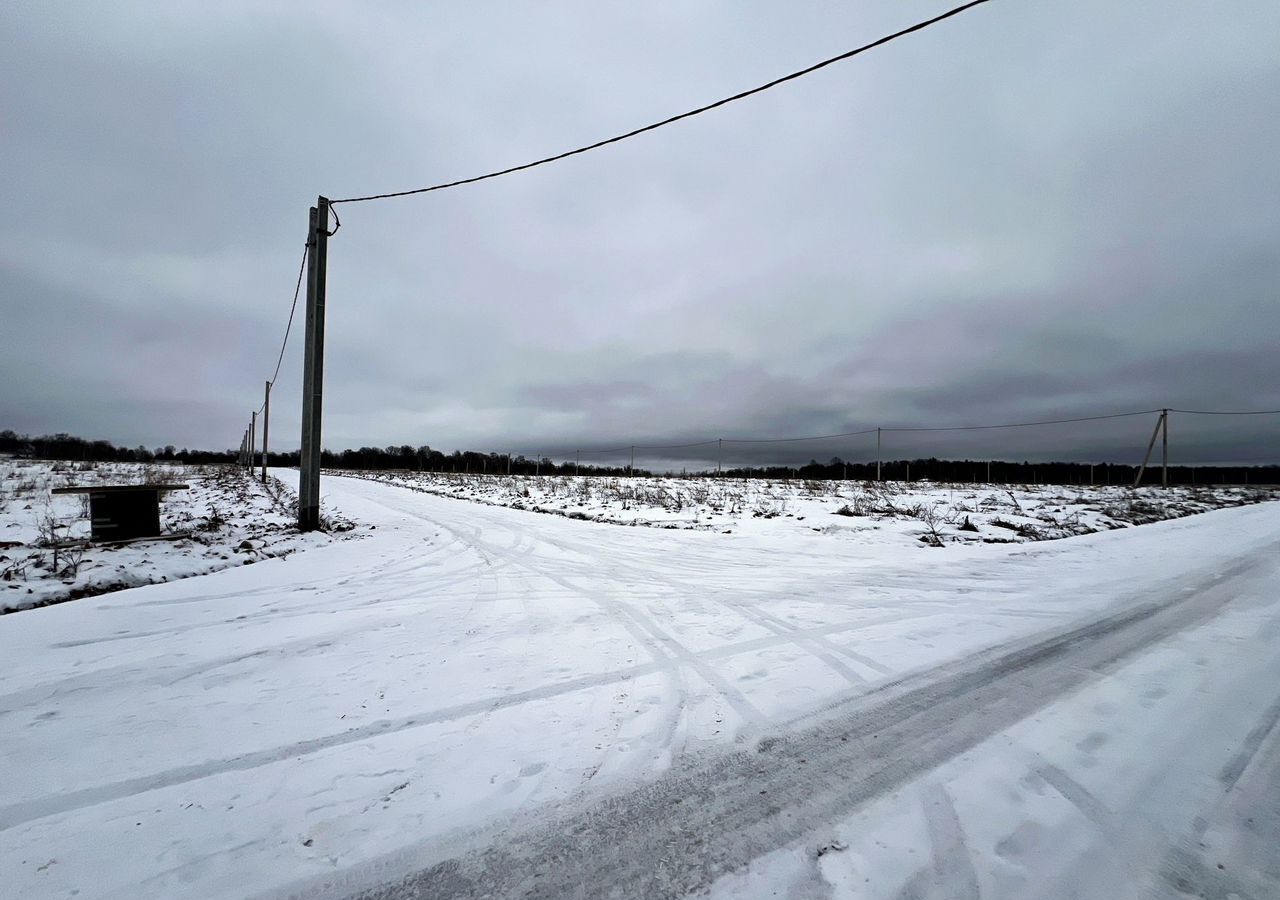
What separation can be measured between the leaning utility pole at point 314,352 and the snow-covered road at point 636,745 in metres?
3.97

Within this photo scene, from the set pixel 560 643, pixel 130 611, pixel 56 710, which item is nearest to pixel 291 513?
pixel 130 611

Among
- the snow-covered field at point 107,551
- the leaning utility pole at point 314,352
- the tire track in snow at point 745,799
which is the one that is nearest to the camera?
the tire track in snow at point 745,799

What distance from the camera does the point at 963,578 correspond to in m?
5.98

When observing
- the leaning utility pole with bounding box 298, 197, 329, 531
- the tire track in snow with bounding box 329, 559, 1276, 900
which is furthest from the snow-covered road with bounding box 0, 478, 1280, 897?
the leaning utility pole with bounding box 298, 197, 329, 531

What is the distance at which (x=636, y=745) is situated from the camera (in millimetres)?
2357

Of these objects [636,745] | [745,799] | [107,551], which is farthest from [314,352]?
[745,799]

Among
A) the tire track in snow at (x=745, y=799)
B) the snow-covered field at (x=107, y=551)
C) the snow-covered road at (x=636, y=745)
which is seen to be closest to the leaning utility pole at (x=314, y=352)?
the snow-covered field at (x=107, y=551)

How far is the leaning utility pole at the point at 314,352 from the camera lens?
28.2ft

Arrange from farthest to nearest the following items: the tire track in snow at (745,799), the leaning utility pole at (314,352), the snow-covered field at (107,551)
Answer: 1. the leaning utility pole at (314,352)
2. the snow-covered field at (107,551)
3. the tire track in snow at (745,799)

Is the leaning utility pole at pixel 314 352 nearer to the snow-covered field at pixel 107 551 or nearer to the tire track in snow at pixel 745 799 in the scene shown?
the snow-covered field at pixel 107 551

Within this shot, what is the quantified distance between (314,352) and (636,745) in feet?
30.8

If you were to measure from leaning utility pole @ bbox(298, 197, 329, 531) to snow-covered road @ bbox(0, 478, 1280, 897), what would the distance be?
397cm

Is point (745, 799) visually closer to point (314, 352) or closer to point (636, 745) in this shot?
point (636, 745)

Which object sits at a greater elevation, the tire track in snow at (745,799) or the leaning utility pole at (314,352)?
the leaning utility pole at (314,352)
